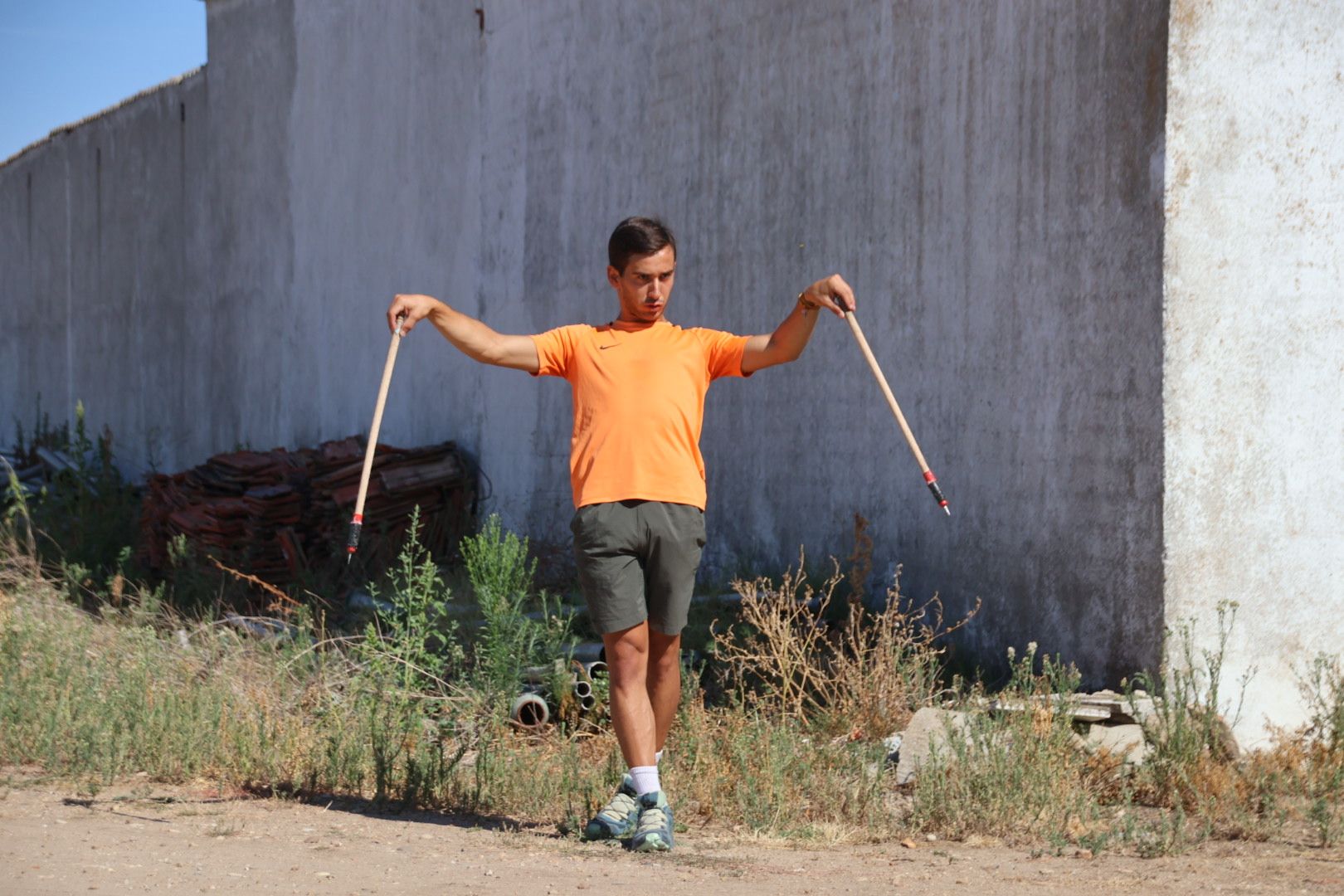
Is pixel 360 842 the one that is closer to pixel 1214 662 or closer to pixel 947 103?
pixel 1214 662

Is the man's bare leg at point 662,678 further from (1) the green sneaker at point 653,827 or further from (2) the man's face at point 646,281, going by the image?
(2) the man's face at point 646,281

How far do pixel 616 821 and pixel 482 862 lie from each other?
18.4 inches

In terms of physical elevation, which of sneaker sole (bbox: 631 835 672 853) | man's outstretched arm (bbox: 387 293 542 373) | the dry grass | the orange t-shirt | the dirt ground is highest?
man's outstretched arm (bbox: 387 293 542 373)

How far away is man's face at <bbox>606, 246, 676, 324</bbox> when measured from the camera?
489cm

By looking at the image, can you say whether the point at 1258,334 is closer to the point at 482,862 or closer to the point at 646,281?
the point at 646,281

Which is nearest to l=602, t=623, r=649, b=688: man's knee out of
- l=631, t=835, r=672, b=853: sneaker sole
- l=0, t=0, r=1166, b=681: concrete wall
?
l=631, t=835, r=672, b=853: sneaker sole

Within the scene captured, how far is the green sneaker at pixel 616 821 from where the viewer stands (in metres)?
4.77

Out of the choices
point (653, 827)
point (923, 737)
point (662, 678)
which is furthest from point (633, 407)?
point (923, 737)

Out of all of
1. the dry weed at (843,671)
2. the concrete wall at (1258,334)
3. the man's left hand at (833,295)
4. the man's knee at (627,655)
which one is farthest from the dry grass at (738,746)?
the man's left hand at (833,295)

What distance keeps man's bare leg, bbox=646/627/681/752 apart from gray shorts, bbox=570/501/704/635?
0.13 meters

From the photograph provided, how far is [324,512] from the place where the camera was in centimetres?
1143

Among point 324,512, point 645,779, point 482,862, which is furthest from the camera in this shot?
point 324,512

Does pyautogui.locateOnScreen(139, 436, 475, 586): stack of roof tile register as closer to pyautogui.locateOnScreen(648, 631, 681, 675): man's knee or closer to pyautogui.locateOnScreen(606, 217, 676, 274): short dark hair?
pyautogui.locateOnScreen(648, 631, 681, 675): man's knee

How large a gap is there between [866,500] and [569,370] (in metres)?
3.01
